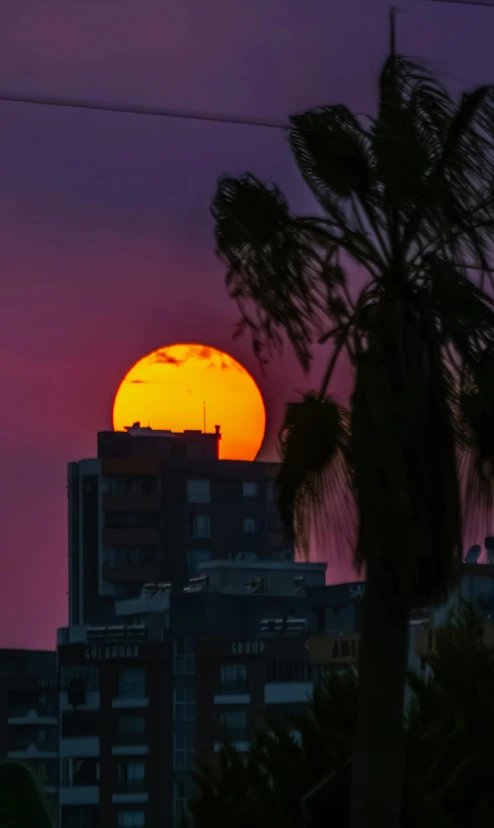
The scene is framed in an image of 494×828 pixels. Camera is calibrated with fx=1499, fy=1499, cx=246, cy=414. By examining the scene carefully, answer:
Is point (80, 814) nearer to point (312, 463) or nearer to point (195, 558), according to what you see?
point (195, 558)

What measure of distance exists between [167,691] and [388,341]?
72.9m

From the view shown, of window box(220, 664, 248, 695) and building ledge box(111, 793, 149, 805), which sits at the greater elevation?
window box(220, 664, 248, 695)

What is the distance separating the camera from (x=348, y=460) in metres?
9.49

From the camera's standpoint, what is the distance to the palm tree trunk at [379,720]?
9.59m

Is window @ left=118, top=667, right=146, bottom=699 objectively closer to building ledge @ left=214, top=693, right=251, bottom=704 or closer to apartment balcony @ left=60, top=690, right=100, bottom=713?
apartment balcony @ left=60, top=690, right=100, bottom=713

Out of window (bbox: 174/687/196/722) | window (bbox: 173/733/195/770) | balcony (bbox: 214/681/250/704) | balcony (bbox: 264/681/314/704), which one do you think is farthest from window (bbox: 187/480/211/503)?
window (bbox: 173/733/195/770)

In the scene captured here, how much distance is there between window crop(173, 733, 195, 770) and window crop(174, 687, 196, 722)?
3.12 ft

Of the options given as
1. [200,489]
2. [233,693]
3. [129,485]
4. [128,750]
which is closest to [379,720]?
[233,693]

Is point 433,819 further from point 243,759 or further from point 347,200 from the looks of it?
point 347,200

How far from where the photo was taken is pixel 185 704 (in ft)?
265

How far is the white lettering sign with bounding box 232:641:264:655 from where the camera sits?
78.2 meters

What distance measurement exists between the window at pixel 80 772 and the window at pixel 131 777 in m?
1.38

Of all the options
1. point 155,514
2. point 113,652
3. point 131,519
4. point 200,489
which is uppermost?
point 200,489

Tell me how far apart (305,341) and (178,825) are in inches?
177
